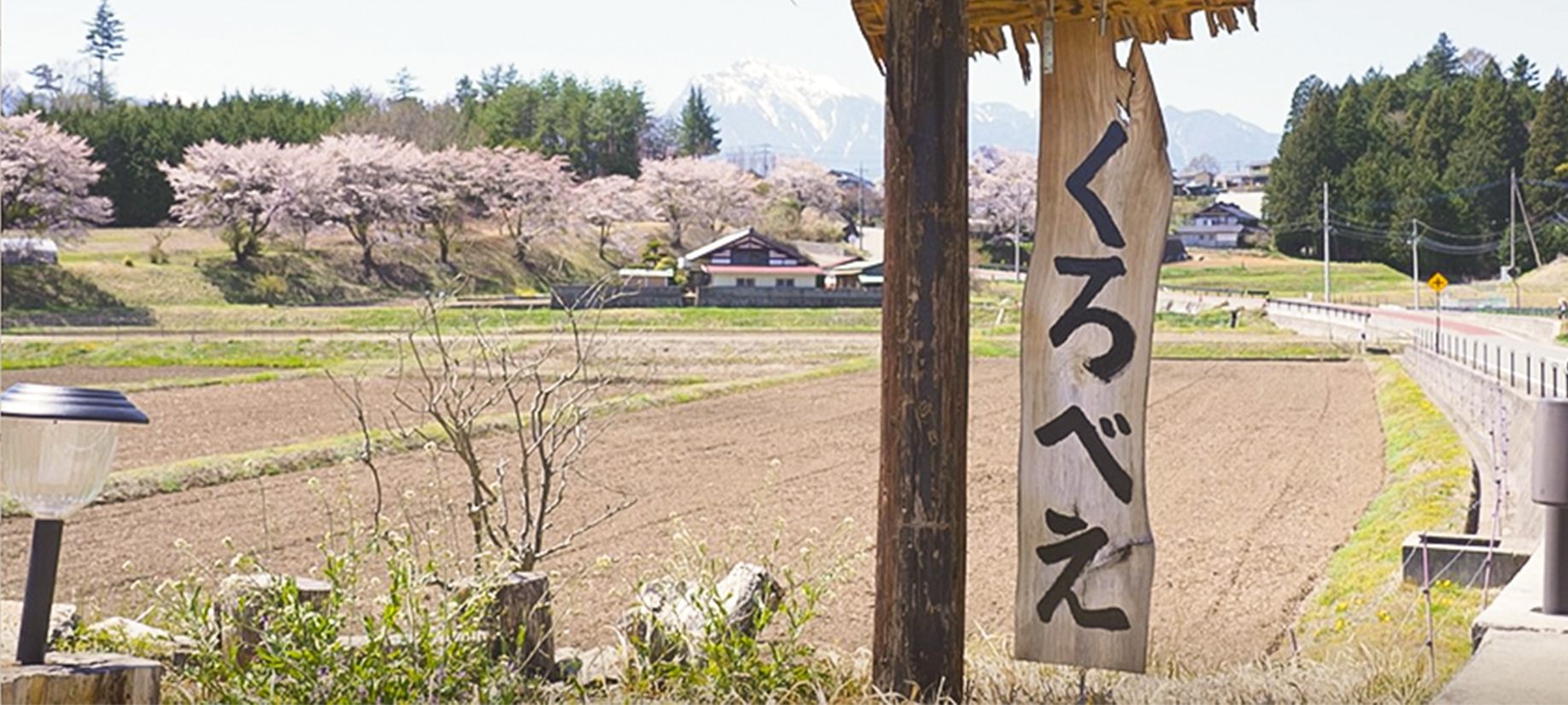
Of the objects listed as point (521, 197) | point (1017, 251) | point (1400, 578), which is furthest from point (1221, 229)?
point (1400, 578)

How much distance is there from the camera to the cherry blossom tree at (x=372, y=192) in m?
52.9

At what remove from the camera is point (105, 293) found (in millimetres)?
42844

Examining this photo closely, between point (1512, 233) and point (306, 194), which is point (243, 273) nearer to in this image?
point (306, 194)

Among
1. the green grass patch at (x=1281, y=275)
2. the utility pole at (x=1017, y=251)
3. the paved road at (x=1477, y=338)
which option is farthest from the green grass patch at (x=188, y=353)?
the green grass patch at (x=1281, y=275)

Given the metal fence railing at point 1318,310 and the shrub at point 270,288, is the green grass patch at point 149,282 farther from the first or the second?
the metal fence railing at point 1318,310

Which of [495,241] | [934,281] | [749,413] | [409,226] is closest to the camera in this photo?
[934,281]

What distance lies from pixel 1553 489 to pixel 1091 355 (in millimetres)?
1758

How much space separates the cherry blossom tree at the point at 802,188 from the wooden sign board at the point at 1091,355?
68.7 meters

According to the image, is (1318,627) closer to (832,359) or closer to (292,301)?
(832,359)

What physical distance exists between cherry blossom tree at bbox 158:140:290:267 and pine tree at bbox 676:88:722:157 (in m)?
33.1

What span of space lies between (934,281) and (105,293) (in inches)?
1725

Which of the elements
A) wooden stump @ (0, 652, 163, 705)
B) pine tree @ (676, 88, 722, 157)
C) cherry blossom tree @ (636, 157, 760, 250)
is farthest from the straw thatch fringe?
pine tree @ (676, 88, 722, 157)

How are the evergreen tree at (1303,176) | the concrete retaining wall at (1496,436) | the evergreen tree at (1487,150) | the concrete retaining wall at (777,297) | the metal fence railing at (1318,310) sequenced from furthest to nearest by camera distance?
the evergreen tree at (1303,176) → the evergreen tree at (1487,150) → the concrete retaining wall at (777,297) → the metal fence railing at (1318,310) → the concrete retaining wall at (1496,436)

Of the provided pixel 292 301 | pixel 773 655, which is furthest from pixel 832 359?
pixel 773 655
